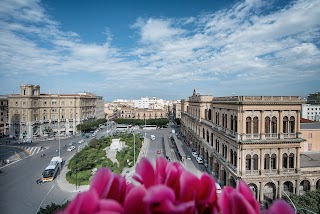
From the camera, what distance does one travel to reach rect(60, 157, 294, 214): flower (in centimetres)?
147

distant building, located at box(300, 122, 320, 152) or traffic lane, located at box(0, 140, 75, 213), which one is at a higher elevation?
distant building, located at box(300, 122, 320, 152)

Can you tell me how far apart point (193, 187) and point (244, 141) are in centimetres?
2176

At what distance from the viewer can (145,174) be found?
1.95 meters

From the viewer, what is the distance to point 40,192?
24.8m

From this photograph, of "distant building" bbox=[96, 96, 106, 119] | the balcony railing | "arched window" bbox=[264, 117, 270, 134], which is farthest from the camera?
"distant building" bbox=[96, 96, 106, 119]

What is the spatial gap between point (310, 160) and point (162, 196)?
30.0 metres

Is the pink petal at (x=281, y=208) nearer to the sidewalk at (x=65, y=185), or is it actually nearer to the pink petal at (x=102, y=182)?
the pink petal at (x=102, y=182)

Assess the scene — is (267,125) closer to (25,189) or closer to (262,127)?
(262,127)

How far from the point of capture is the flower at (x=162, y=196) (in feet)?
4.83

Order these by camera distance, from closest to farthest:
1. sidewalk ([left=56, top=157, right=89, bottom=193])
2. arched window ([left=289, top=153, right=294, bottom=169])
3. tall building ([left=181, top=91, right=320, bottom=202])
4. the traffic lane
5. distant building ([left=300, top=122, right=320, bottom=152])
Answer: the traffic lane
tall building ([left=181, top=91, right=320, bottom=202])
arched window ([left=289, top=153, right=294, bottom=169])
sidewalk ([left=56, top=157, right=89, bottom=193])
distant building ([left=300, top=122, right=320, bottom=152])

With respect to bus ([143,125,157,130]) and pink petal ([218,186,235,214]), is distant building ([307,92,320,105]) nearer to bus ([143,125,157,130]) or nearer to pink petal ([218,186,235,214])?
bus ([143,125,157,130])

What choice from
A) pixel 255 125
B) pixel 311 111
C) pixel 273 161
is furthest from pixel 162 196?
pixel 311 111

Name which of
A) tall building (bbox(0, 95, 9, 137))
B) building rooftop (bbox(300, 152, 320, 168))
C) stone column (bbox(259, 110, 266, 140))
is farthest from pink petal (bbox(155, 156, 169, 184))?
Result: tall building (bbox(0, 95, 9, 137))

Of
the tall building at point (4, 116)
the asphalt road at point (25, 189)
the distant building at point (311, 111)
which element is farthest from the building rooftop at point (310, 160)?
the tall building at point (4, 116)
